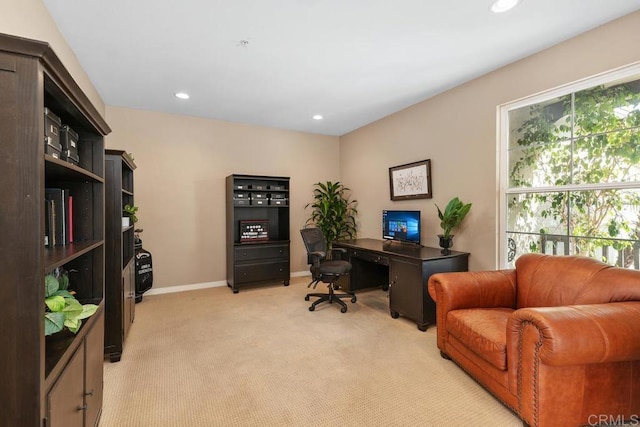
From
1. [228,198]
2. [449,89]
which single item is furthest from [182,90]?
[449,89]

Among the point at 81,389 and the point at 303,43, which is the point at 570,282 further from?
the point at 81,389

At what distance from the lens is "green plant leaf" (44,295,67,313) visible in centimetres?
122

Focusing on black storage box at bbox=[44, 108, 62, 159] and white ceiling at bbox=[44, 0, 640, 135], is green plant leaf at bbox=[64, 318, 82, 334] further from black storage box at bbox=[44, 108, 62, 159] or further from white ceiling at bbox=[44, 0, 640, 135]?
white ceiling at bbox=[44, 0, 640, 135]

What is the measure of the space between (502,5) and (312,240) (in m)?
3.07

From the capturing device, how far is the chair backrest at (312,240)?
4066 mm

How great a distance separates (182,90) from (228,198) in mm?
1692

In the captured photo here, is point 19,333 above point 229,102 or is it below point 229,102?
below

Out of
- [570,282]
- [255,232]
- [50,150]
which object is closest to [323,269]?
[255,232]

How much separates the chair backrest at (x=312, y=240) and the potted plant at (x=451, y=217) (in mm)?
1587

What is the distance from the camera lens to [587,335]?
152 cm

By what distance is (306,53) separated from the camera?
109 inches

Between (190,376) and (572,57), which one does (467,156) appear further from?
(190,376)

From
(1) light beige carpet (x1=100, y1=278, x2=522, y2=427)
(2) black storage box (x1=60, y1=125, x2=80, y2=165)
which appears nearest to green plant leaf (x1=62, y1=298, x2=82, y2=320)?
(2) black storage box (x1=60, y1=125, x2=80, y2=165)

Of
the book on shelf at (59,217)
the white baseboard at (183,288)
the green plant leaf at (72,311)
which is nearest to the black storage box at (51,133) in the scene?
the book on shelf at (59,217)
